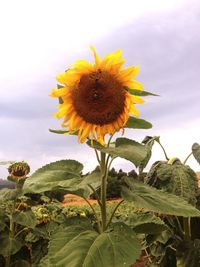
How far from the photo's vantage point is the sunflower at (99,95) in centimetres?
210

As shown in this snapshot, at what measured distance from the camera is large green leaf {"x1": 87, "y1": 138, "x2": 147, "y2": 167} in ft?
5.97

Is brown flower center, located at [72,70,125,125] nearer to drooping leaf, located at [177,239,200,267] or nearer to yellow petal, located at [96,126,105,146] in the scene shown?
yellow petal, located at [96,126,105,146]

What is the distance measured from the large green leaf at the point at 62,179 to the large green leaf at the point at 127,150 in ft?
0.58

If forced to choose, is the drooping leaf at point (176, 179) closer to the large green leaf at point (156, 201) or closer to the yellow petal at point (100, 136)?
the large green leaf at point (156, 201)

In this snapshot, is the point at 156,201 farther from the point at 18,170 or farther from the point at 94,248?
the point at 18,170

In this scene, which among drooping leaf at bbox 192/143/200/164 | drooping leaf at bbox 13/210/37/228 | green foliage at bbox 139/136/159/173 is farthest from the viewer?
drooping leaf at bbox 13/210/37/228

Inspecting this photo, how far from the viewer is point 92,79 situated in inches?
83.0

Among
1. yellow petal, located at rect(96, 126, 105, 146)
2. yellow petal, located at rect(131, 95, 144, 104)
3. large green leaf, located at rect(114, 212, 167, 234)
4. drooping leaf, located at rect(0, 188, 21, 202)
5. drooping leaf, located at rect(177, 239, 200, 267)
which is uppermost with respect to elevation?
yellow petal, located at rect(131, 95, 144, 104)

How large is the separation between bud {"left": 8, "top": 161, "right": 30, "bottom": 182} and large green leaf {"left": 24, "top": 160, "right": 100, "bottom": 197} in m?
1.98

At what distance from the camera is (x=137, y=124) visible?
2.14 meters

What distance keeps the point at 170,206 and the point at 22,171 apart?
2576mm

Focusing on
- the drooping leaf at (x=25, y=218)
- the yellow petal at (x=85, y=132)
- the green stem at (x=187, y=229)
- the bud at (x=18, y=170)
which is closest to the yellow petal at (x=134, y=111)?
the yellow petal at (x=85, y=132)

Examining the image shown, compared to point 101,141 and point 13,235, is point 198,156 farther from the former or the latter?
point 13,235

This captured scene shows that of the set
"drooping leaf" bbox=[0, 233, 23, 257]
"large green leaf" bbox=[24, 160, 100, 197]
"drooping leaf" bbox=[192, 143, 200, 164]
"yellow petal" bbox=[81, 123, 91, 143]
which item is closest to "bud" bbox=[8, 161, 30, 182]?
"drooping leaf" bbox=[0, 233, 23, 257]
